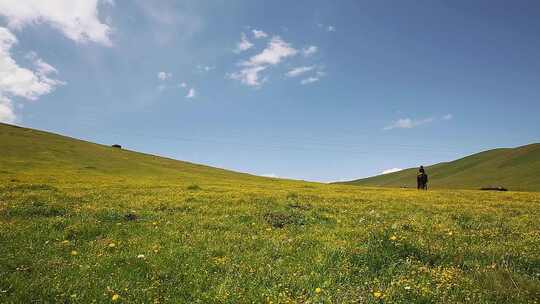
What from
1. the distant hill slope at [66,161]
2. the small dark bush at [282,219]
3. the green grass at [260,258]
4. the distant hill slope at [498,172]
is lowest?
the green grass at [260,258]

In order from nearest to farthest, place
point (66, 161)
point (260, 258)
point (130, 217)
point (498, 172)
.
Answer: point (260, 258), point (130, 217), point (66, 161), point (498, 172)

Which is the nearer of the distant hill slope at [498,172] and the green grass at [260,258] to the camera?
the green grass at [260,258]

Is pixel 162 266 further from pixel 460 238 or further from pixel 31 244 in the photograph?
pixel 460 238

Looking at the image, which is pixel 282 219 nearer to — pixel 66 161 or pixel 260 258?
pixel 260 258

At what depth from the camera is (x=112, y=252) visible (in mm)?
10922

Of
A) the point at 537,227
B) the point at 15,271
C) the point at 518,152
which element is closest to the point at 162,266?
the point at 15,271

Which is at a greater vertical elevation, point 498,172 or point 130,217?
point 498,172

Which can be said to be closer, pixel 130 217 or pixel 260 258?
pixel 260 258

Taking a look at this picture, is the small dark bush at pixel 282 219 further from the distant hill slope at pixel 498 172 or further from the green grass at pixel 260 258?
the distant hill slope at pixel 498 172

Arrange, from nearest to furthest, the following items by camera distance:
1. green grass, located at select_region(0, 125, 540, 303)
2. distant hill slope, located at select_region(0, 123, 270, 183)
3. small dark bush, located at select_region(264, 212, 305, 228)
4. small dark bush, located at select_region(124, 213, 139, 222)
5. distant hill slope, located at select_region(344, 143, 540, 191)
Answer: green grass, located at select_region(0, 125, 540, 303) < small dark bush, located at select_region(264, 212, 305, 228) < small dark bush, located at select_region(124, 213, 139, 222) < distant hill slope, located at select_region(0, 123, 270, 183) < distant hill slope, located at select_region(344, 143, 540, 191)

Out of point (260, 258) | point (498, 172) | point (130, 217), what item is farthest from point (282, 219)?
point (498, 172)

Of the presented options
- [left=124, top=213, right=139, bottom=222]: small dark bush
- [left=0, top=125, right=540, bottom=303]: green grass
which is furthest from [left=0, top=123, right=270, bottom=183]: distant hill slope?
[left=0, top=125, right=540, bottom=303]: green grass

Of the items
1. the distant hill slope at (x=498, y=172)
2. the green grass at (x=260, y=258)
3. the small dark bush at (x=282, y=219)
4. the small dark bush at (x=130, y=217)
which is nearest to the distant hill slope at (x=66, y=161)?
the small dark bush at (x=130, y=217)

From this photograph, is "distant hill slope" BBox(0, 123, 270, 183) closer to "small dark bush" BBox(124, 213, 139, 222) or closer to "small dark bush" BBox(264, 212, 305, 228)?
"small dark bush" BBox(124, 213, 139, 222)
